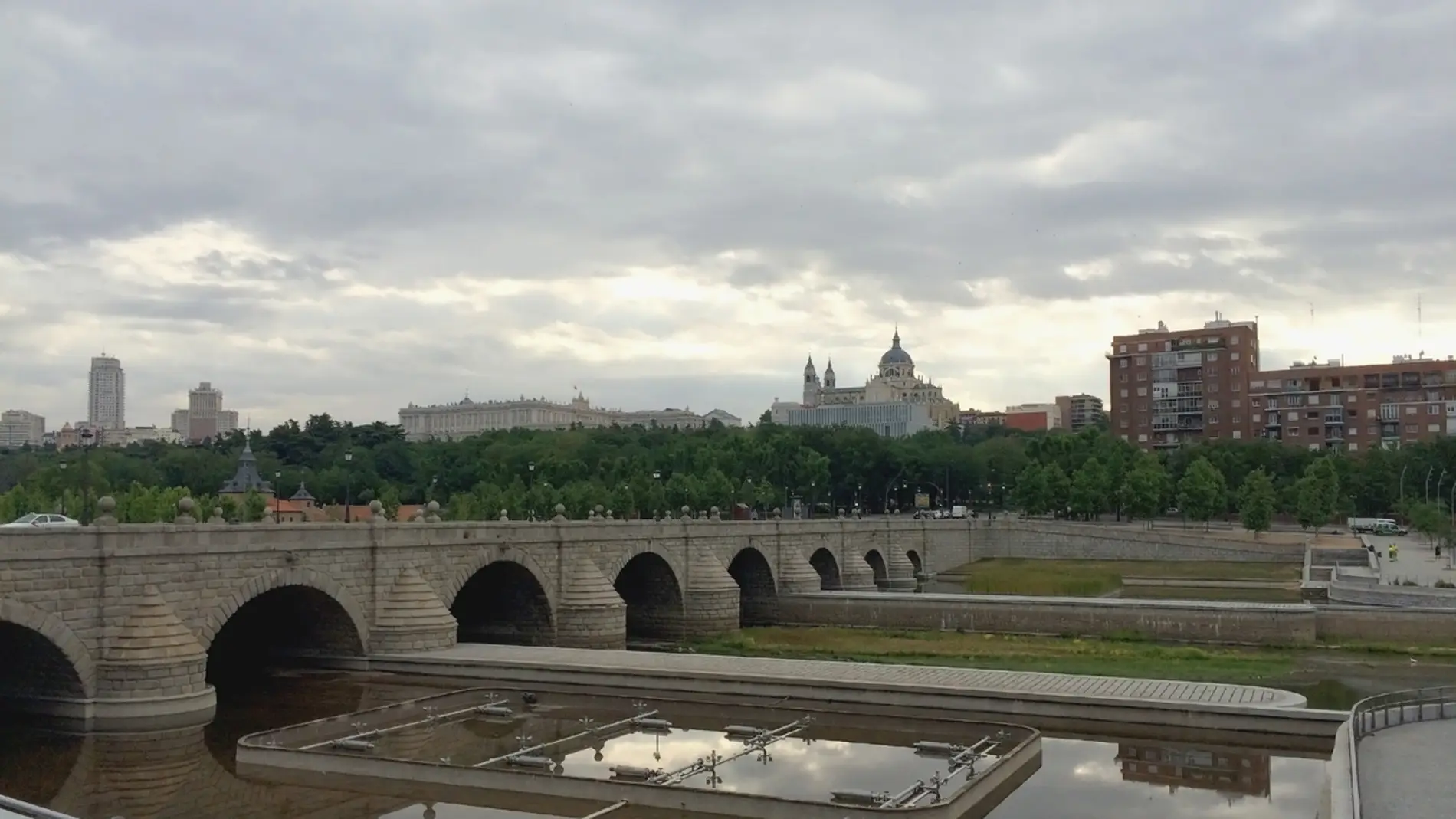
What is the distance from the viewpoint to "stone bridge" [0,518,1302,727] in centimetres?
2720

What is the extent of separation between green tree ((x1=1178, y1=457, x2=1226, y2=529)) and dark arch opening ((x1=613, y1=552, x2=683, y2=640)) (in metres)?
58.2

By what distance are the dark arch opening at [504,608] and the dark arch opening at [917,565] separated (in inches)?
1744

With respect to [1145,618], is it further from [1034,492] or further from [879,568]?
[1034,492]

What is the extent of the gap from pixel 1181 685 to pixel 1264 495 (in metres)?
63.9

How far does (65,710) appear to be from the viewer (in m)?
27.3

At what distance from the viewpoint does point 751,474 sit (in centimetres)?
11750

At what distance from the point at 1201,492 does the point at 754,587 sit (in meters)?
49.2

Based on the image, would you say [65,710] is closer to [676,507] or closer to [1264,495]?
[676,507]

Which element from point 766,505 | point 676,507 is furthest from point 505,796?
point 766,505

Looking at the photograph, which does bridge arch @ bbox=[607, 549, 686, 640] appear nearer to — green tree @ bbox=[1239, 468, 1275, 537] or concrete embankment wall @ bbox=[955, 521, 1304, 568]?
concrete embankment wall @ bbox=[955, 521, 1304, 568]

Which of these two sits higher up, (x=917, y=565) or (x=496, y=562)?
(x=496, y=562)

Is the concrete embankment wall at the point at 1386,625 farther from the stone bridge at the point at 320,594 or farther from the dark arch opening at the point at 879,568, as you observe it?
the dark arch opening at the point at 879,568

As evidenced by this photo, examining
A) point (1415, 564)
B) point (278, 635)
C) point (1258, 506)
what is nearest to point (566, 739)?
point (278, 635)

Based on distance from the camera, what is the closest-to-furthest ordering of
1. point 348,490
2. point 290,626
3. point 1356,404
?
point 290,626, point 348,490, point 1356,404
